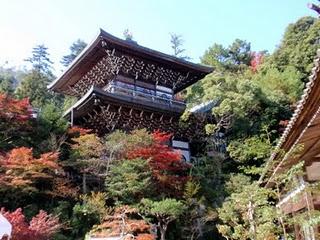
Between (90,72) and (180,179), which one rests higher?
(90,72)

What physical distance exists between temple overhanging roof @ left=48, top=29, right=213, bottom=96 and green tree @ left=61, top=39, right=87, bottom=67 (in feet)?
111

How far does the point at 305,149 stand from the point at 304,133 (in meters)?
0.86

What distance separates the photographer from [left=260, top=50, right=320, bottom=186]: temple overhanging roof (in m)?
3.33

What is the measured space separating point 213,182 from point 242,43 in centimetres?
2539

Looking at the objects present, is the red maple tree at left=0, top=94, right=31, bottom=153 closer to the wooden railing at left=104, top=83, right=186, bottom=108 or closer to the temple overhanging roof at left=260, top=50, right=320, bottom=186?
the wooden railing at left=104, top=83, right=186, bottom=108

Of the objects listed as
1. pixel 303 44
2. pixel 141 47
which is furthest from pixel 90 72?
pixel 303 44

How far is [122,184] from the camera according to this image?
13359mm

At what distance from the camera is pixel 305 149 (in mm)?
4902

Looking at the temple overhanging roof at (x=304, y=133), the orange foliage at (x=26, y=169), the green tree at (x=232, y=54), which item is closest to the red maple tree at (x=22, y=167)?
the orange foliage at (x=26, y=169)

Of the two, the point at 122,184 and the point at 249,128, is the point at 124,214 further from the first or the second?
→ the point at 249,128

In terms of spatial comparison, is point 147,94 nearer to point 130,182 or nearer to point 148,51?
point 148,51

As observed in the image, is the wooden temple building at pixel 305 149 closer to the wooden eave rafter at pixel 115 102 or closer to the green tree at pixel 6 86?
the wooden eave rafter at pixel 115 102

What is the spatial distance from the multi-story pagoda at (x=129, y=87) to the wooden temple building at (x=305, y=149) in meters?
10.6

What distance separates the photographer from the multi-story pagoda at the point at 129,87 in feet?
54.2
